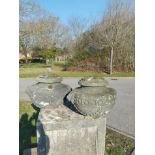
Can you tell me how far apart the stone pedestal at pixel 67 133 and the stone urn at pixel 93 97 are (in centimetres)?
6

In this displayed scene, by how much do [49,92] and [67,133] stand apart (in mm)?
334

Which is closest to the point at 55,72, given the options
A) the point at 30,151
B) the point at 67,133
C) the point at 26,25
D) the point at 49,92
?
the point at 26,25

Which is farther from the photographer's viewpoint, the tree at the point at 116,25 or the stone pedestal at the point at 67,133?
the tree at the point at 116,25

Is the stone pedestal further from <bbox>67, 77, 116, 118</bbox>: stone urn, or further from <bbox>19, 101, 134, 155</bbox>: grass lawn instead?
<bbox>19, 101, 134, 155</bbox>: grass lawn

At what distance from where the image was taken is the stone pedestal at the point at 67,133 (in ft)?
5.35

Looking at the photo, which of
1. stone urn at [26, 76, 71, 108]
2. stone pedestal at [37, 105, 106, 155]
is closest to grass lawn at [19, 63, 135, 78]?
stone urn at [26, 76, 71, 108]

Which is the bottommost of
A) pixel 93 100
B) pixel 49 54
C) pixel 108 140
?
pixel 108 140

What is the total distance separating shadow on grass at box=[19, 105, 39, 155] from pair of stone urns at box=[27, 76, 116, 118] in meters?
0.76

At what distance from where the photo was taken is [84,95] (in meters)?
1.64

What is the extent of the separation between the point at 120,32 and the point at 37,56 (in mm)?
5482

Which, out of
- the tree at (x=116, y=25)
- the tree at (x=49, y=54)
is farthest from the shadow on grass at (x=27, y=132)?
the tree at (x=49, y=54)

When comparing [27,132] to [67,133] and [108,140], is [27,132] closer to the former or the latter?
[108,140]

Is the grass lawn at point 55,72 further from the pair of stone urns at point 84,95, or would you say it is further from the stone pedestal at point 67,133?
the stone pedestal at point 67,133

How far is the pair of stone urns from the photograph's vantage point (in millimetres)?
1648
